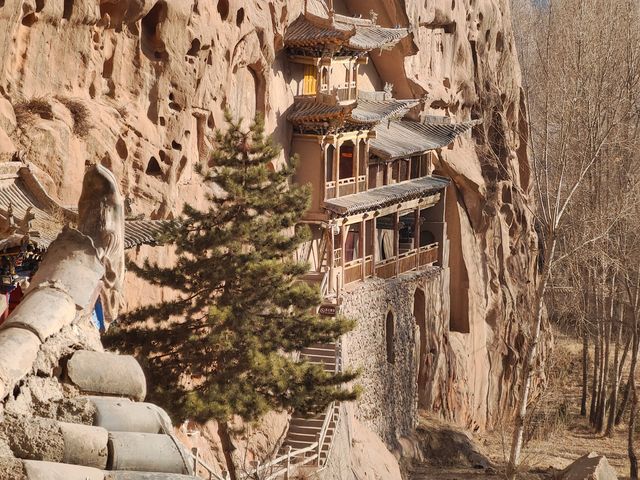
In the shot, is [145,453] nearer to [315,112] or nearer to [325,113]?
[325,113]

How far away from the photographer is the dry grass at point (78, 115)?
21.0 m

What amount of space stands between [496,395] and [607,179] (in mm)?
8804

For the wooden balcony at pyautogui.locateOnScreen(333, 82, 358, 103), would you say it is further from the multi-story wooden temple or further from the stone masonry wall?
the stone masonry wall

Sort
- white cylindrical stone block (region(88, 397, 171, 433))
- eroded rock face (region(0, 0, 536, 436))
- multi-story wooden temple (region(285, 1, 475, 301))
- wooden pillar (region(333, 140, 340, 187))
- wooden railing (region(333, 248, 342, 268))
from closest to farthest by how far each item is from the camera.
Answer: white cylindrical stone block (region(88, 397, 171, 433)), eroded rock face (region(0, 0, 536, 436)), multi-story wooden temple (region(285, 1, 475, 301)), wooden railing (region(333, 248, 342, 268)), wooden pillar (region(333, 140, 340, 187))

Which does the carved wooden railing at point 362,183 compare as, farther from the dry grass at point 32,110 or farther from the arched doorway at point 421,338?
the dry grass at point 32,110

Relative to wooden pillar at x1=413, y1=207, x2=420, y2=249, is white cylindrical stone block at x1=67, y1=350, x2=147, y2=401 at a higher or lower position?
lower

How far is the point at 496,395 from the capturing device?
40.4 m

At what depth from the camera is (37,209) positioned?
1617cm

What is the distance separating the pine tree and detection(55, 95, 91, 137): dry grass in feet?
10.8

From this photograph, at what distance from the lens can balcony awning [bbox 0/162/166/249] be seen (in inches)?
602

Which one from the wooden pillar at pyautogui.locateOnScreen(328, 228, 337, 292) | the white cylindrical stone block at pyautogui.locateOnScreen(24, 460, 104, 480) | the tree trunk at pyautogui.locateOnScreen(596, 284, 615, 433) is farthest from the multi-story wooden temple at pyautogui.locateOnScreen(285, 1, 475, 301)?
the white cylindrical stone block at pyautogui.locateOnScreen(24, 460, 104, 480)

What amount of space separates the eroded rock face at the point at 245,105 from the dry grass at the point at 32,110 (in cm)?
3

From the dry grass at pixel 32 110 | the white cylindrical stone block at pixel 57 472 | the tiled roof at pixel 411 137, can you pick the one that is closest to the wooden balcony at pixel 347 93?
the tiled roof at pixel 411 137

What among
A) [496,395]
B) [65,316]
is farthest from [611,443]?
[65,316]
